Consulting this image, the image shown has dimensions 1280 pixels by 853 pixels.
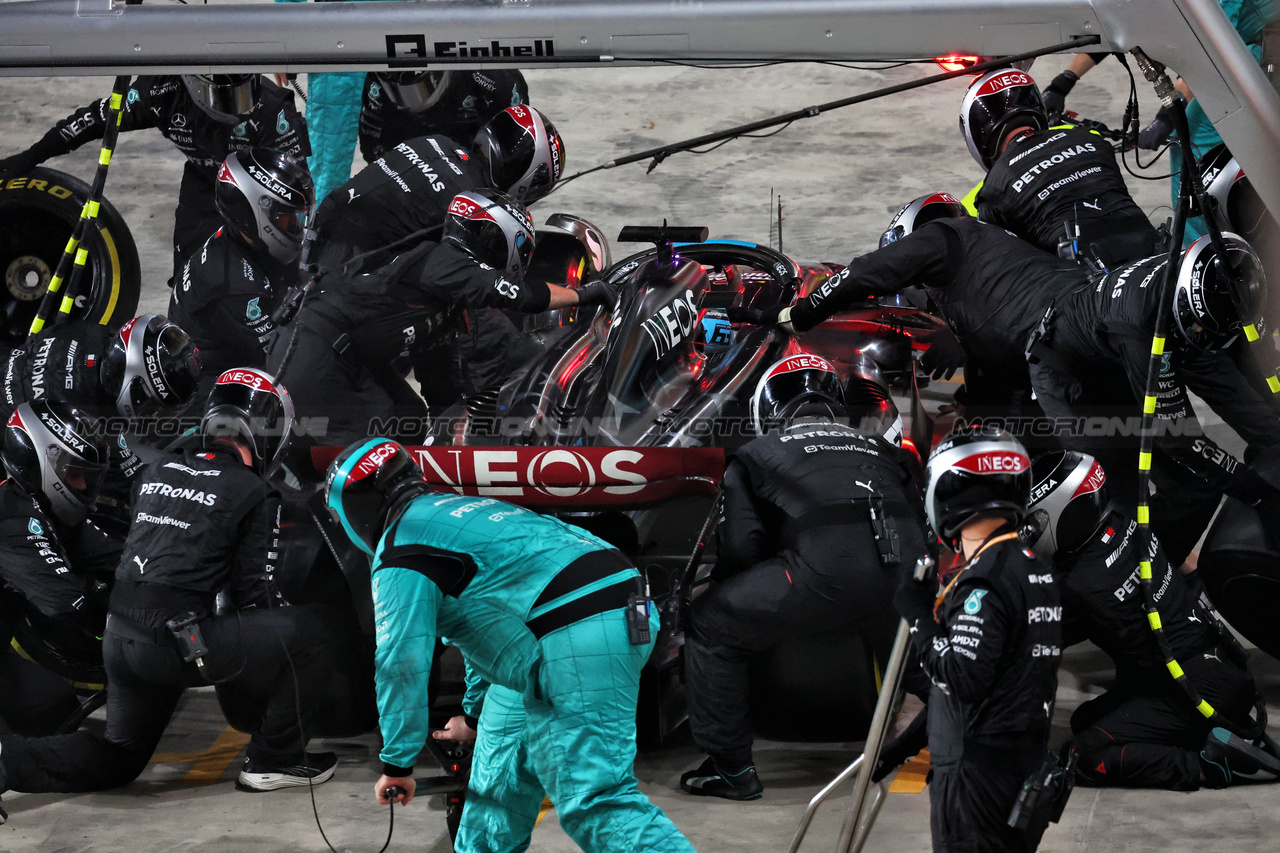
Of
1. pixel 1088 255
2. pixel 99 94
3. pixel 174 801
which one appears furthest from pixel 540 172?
pixel 99 94

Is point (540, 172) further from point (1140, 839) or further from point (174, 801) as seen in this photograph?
point (1140, 839)

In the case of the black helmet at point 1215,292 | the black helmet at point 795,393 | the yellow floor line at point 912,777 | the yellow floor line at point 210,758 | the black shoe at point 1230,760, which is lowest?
the yellow floor line at point 912,777

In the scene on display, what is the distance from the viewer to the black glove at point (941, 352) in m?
7.91

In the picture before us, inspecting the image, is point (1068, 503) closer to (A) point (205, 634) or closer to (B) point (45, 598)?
(A) point (205, 634)

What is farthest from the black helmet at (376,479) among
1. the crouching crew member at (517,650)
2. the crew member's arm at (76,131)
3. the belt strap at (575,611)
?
the crew member's arm at (76,131)

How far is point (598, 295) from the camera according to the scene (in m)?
7.58

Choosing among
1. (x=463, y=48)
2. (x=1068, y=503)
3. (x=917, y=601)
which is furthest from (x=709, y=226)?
(x=917, y=601)

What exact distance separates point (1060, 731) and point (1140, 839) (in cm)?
106

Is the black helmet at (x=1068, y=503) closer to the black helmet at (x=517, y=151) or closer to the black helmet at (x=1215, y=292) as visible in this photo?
the black helmet at (x=1215, y=292)

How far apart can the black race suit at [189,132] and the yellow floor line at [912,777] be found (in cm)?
533

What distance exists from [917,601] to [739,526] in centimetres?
134

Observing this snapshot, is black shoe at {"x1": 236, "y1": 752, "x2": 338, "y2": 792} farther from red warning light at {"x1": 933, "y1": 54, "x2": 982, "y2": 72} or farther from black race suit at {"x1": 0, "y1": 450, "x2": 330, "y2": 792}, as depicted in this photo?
red warning light at {"x1": 933, "y1": 54, "x2": 982, "y2": 72}

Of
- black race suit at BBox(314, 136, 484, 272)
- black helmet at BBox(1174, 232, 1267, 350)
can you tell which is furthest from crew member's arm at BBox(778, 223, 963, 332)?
black race suit at BBox(314, 136, 484, 272)

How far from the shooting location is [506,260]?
7.70m
